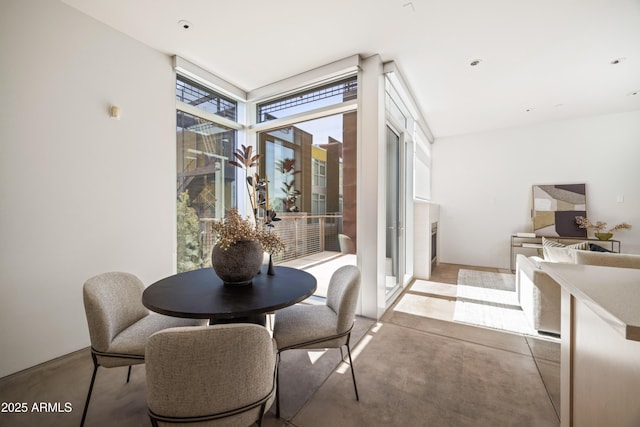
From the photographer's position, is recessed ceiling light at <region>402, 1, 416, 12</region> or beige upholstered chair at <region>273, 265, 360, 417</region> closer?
beige upholstered chair at <region>273, 265, 360, 417</region>

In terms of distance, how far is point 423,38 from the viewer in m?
2.51

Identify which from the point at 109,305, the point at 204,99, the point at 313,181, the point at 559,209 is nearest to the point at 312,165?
the point at 313,181

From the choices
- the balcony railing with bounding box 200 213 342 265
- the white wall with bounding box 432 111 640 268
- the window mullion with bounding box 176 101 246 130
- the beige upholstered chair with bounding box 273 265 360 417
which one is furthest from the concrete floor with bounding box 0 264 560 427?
the white wall with bounding box 432 111 640 268

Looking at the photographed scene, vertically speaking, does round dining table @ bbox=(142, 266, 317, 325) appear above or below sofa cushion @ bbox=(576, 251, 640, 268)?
below

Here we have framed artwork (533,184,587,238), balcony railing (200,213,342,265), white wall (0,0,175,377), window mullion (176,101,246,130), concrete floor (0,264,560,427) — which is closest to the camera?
concrete floor (0,264,560,427)

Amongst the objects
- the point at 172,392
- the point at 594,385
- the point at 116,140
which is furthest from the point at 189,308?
the point at 116,140

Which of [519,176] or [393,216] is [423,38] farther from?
[519,176]

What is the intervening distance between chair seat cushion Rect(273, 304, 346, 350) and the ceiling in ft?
8.07

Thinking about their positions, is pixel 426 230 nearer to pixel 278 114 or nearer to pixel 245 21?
pixel 278 114

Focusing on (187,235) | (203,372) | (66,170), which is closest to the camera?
(203,372)

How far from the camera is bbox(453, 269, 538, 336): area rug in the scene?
2758 mm

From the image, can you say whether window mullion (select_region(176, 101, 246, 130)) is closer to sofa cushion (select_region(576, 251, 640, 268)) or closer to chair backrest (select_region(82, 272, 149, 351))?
chair backrest (select_region(82, 272, 149, 351))

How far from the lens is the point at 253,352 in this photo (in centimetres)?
94

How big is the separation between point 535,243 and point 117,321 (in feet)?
20.9
